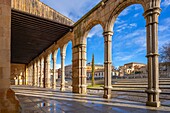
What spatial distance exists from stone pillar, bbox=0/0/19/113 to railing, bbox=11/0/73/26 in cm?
703

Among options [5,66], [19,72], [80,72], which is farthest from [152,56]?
[19,72]

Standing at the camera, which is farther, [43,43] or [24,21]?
[43,43]

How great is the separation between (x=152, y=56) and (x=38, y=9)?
27.5 feet

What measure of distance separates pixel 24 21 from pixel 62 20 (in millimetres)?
2794

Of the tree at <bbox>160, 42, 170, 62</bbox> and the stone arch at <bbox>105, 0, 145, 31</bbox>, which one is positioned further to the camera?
the tree at <bbox>160, 42, 170, 62</bbox>

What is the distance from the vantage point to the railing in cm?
1027

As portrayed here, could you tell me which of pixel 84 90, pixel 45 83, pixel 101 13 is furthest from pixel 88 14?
pixel 45 83

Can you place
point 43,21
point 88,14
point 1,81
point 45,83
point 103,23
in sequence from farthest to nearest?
1. point 45,83
2. point 43,21
3. point 88,14
4. point 103,23
5. point 1,81

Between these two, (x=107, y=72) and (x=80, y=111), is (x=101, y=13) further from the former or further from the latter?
(x=80, y=111)

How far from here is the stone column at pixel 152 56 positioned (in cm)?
611

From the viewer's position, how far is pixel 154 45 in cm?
624

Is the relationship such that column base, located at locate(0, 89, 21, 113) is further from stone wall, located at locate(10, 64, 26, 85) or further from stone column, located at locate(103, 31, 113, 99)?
stone wall, located at locate(10, 64, 26, 85)

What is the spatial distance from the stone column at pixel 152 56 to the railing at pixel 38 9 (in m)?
7.42

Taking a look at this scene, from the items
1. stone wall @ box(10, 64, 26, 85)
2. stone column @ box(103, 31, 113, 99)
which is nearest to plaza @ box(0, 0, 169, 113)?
stone column @ box(103, 31, 113, 99)
